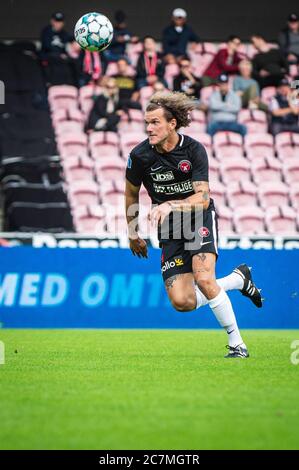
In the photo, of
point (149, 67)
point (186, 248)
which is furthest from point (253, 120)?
point (186, 248)

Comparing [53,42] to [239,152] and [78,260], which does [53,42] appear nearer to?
[239,152]

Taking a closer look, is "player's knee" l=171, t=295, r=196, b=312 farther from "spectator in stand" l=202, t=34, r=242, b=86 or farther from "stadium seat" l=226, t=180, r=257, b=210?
"spectator in stand" l=202, t=34, r=242, b=86

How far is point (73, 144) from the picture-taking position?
1966 centimetres

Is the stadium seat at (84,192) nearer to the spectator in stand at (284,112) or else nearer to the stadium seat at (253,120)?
the stadium seat at (253,120)

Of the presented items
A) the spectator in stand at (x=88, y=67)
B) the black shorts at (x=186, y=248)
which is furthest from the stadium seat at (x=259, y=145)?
the black shorts at (x=186, y=248)

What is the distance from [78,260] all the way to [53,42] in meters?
6.45

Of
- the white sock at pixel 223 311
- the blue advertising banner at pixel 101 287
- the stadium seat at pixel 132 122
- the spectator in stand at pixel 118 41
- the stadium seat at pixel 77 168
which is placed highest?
the spectator in stand at pixel 118 41

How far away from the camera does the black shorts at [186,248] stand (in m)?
9.37

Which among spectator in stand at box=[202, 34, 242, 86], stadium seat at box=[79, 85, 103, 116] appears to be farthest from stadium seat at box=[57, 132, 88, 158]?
spectator in stand at box=[202, 34, 242, 86]

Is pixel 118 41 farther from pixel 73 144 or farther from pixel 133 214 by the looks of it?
pixel 133 214

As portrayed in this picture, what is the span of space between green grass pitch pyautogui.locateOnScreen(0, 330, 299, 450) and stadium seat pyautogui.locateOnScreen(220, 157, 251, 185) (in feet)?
28.5

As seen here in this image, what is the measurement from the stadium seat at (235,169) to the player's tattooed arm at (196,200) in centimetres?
1054

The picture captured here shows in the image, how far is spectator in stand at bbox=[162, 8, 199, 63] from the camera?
819 inches

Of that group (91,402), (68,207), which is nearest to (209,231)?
(91,402)
